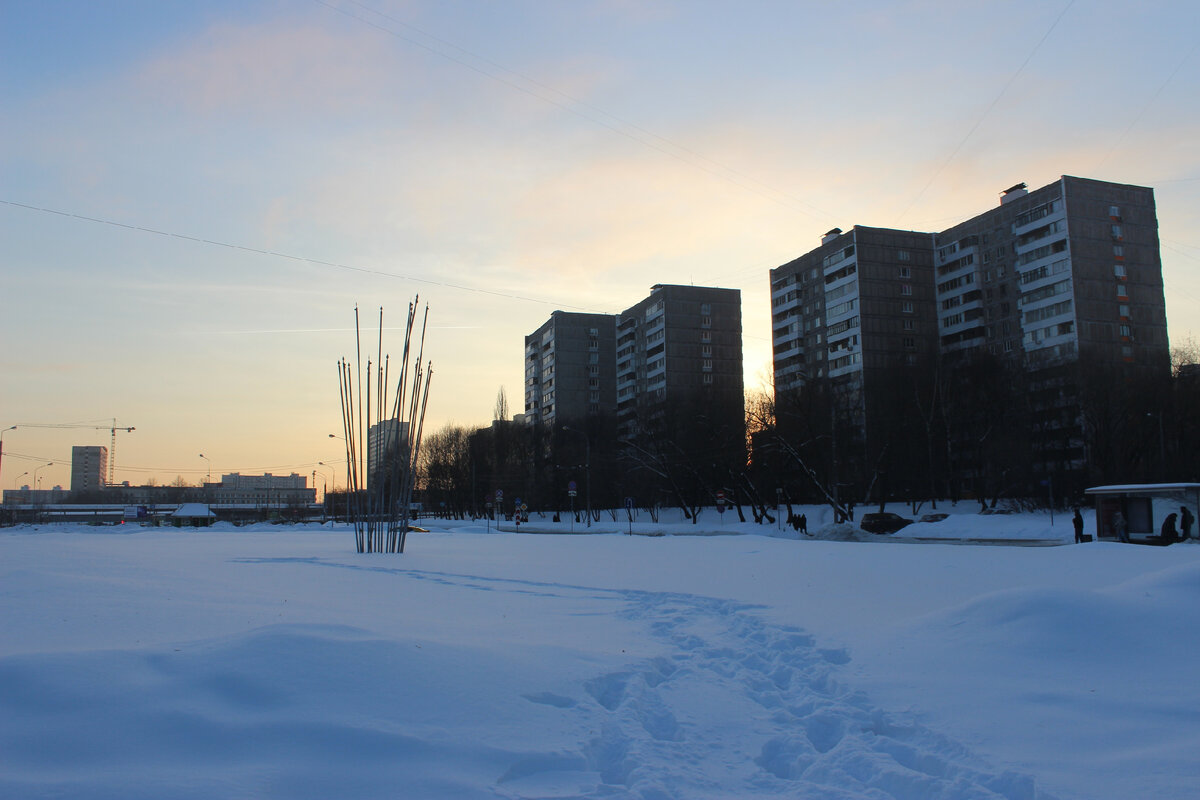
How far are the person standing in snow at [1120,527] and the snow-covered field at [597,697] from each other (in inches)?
637

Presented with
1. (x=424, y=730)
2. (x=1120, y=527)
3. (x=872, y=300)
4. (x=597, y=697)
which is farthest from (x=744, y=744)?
(x=872, y=300)

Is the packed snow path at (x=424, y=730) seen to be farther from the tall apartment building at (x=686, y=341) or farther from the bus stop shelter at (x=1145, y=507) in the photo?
the tall apartment building at (x=686, y=341)

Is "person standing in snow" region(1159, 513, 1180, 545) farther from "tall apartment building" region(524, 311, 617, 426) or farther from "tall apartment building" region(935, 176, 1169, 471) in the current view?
"tall apartment building" region(524, 311, 617, 426)

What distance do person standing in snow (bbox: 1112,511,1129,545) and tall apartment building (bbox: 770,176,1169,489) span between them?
27.9m

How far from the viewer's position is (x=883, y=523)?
148ft

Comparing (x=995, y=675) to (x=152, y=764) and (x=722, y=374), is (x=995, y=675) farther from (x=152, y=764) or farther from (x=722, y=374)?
(x=722, y=374)

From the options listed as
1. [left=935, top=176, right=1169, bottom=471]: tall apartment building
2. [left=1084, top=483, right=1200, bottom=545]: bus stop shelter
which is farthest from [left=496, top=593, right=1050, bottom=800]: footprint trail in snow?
[left=935, top=176, right=1169, bottom=471]: tall apartment building

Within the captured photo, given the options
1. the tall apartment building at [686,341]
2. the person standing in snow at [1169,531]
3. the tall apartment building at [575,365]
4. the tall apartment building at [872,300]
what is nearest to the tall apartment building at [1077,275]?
the tall apartment building at [872,300]

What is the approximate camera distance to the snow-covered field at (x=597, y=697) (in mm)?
4613

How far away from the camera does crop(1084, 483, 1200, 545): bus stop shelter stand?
23234mm

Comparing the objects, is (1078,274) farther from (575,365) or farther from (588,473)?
(575,365)

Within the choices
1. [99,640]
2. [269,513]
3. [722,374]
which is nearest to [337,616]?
[99,640]

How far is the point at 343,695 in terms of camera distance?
5.62 meters

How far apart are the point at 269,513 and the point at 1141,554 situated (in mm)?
110842
